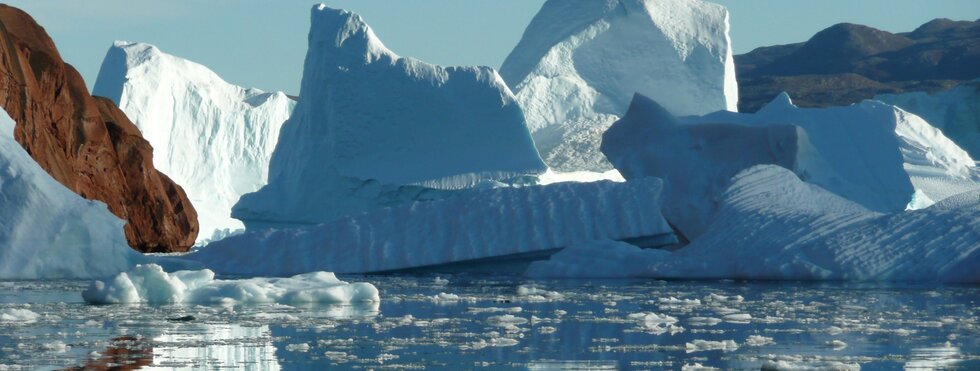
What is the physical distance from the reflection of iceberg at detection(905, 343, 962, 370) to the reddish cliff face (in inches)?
457

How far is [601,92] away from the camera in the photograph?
24531mm

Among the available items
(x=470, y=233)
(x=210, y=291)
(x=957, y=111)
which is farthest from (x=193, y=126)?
(x=210, y=291)

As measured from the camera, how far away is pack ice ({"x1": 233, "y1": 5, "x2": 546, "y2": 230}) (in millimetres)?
18469

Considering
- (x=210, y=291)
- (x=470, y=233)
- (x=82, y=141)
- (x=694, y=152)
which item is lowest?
(x=210, y=291)

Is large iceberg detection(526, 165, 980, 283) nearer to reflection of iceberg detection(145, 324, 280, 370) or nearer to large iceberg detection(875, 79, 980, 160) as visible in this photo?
reflection of iceberg detection(145, 324, 280, 370)

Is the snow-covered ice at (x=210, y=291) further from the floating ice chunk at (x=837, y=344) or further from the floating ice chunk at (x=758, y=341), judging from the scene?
the floating ice chunk at (x=837, y=344)

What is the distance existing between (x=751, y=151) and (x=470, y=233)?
4.52 meters

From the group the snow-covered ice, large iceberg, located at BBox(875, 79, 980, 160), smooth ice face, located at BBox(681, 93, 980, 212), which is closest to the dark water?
the snow-covered ice

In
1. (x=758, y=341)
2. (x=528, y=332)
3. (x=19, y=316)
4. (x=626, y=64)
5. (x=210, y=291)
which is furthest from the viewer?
(x=626, y=64)

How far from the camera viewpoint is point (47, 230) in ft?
36.9

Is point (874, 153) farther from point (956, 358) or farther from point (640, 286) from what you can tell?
point (956, 358)

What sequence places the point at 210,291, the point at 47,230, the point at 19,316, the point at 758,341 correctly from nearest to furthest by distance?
1. the point at 758,341
2. the point at 19,316
3. the point at 210,291
4. the point at 47,230

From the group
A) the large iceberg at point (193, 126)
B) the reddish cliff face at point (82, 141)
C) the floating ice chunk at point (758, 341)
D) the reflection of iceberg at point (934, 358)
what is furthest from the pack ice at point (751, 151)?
the large iceberg at point (193, 126)

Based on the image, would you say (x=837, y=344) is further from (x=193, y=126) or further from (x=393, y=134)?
(x=193, y=126)
